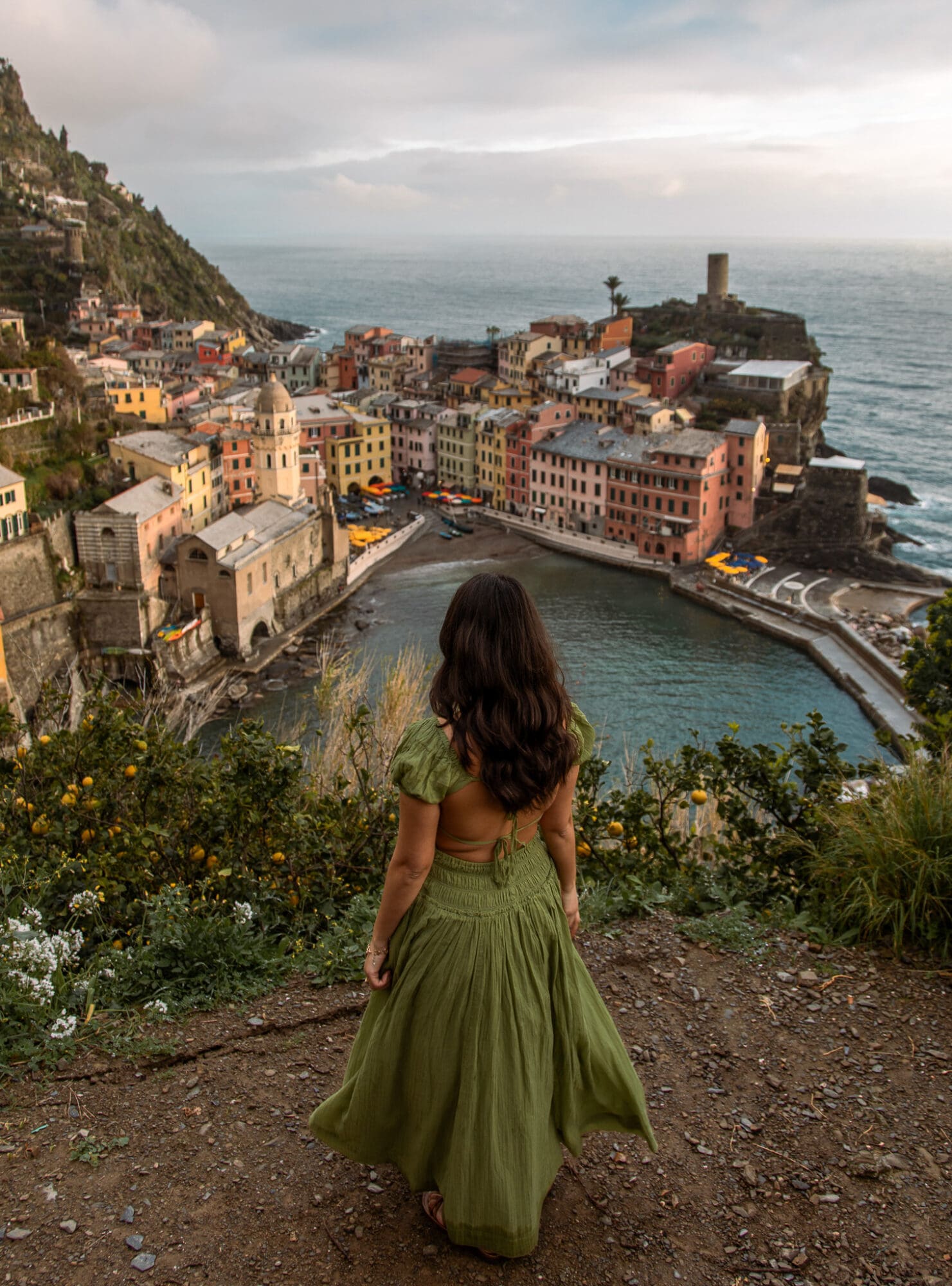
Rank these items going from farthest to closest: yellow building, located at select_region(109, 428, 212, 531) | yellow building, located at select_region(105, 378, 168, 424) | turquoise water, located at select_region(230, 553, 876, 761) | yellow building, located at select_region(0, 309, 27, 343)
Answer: yellow building, located at select_region(0, 309, 27, 343)
yellow building, located at select_region(105, 378, 168, 424)
yellow building, located at select_region(109, 428, 212, 531)
turquoise water, located at select_region(230, 553, 876, 761)

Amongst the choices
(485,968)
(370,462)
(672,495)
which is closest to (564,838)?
(485,968)

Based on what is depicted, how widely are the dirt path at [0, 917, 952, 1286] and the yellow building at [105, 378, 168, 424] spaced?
30229 millimetres

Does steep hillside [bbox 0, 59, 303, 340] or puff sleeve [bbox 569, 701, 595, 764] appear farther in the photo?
steep hillside [bbox 0, 59, 303, 340]

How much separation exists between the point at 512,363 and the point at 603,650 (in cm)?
2211

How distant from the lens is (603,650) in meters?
23.9

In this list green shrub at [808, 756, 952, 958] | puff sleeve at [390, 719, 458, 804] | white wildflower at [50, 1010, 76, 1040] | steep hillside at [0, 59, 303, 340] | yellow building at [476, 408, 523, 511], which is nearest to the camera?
puff sleeve at [390, 719, 458, 804]

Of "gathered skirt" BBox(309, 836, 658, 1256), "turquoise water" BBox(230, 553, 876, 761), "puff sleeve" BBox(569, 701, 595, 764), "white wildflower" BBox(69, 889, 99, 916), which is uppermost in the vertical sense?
"puff sleeve" BBox(569, 701, 595, 764)

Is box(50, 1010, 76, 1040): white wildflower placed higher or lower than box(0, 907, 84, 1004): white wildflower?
lower

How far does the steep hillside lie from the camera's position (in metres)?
45.8

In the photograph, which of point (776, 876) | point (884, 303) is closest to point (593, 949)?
point (776, 876)

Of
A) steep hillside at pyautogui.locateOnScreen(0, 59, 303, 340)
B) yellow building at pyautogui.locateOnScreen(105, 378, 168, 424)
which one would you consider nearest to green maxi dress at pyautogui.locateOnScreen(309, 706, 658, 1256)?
yellow building at pyautogui.locateOnScreen(105, 378, 168, 424)

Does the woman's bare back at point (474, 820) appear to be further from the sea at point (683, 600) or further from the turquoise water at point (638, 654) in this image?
the turquoise water at point (638, 654)

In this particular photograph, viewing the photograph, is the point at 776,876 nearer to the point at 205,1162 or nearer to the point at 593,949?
the point at 593,949

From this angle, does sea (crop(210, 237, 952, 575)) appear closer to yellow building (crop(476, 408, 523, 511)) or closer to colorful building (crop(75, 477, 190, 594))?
yellow building (crop(476, 408, 523, 511))
